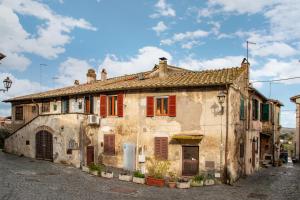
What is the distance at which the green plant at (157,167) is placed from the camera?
58.3 ft

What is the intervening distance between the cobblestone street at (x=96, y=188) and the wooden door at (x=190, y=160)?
1844 millimetres

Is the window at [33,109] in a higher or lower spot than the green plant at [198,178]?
higher

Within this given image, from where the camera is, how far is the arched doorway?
857 inches

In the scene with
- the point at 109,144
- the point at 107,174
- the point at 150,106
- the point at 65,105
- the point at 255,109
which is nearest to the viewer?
the point at 107,174

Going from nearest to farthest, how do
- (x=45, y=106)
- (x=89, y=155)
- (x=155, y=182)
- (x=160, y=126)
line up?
1. (x=155, y=182)
2. (x=160, y=126)
3. (x=89, y=155)
4. (x=45, y=106)

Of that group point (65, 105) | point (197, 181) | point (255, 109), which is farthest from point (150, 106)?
point (255, 109)

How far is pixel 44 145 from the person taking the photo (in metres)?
22.2

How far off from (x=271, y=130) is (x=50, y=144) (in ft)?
63.5

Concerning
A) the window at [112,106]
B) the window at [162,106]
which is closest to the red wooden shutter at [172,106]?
the window at [162,106]

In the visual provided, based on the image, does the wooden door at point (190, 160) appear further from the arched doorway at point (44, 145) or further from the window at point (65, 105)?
the window at point (65, 105)

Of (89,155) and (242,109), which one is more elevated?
(242,109)

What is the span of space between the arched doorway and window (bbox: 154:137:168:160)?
8168 millimetres

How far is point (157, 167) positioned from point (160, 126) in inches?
96.5

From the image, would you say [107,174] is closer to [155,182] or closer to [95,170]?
[95,170]
